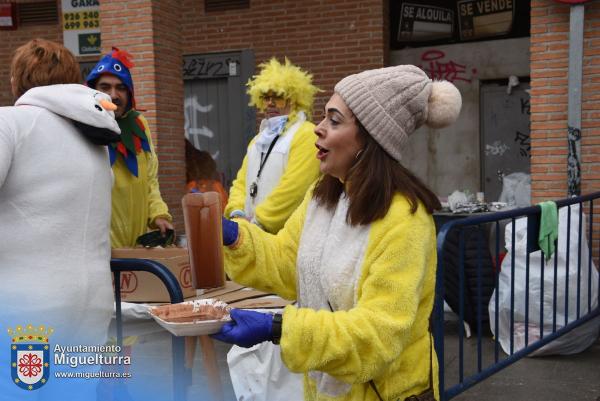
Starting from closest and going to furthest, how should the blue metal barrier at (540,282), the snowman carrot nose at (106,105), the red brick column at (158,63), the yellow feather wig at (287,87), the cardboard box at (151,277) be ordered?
the snowman carrot nose at (106,105), the cardboard box at (151,277), the blue metal barrier at (540,282), the yellow feather wig at (287,87), the red brick column at (158,63)

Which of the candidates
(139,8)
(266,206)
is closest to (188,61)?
(139,8)

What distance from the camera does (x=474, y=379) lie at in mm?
3613

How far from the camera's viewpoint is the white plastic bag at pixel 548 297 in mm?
5246

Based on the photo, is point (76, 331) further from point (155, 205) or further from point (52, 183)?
point (155, 205)

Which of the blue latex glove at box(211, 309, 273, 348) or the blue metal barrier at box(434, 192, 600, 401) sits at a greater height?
the blue latex glove at box(211, 309, 273, 348)

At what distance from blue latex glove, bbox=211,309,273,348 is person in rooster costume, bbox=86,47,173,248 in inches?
80.8

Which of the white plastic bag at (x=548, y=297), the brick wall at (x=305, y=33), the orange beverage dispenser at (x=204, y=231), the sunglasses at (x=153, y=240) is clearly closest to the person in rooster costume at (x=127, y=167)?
the sunglasses at (x=153, y=240)

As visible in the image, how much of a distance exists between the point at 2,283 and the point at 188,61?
868cm

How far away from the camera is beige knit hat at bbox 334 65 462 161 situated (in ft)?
6.73

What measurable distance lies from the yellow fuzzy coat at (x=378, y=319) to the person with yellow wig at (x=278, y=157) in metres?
2.01

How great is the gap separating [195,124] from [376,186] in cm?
892

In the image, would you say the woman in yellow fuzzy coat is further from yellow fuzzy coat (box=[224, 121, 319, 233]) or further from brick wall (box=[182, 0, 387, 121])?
brick wall (box=[182, 0, 387, 121])

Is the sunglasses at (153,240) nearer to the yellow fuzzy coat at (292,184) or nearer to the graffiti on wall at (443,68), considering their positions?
the yellow fuzzy coat at (292,184)

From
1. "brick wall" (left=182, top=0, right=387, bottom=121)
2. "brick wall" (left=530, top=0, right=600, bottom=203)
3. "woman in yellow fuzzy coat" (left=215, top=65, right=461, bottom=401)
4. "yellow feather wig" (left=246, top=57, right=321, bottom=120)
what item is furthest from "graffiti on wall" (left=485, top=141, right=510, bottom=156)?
"woman in yellow fuzzy coat" (left=215, top=65, right=461, bottom=401)
